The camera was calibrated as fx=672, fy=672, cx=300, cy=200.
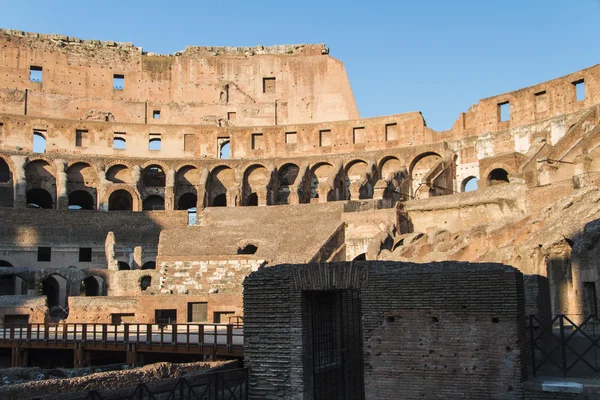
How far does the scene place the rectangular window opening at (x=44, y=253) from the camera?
34156 millimetres

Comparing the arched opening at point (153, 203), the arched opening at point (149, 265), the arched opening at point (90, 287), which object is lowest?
the arched opening at point (90, 287)

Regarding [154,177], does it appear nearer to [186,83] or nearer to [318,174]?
[186,83]

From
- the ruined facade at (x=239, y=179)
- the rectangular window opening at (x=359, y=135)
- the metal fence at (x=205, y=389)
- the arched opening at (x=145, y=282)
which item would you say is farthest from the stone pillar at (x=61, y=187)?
the metal fence at (x=205, y=389)

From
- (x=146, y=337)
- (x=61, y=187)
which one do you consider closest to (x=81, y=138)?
(x=61, y=187)

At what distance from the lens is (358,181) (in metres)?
35.5

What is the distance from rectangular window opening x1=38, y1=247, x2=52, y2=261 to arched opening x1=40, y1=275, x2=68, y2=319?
1.23 m

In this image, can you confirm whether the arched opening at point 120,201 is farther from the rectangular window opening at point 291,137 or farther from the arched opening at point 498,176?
the arched opening at point 498,176

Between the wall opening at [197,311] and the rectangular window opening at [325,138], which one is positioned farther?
the rectangular window opening at [325,138]

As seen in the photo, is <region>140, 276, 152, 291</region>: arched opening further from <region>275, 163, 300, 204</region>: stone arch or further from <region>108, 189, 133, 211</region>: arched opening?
<region>275, 163, 300, 204</region>: stone arch

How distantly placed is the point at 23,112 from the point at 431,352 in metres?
41.0

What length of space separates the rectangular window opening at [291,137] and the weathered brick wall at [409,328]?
31314 mm

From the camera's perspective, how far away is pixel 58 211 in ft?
Result: 115

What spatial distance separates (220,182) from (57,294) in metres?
12.4

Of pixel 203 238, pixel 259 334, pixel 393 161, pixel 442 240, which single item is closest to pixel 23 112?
pixel 203 238
